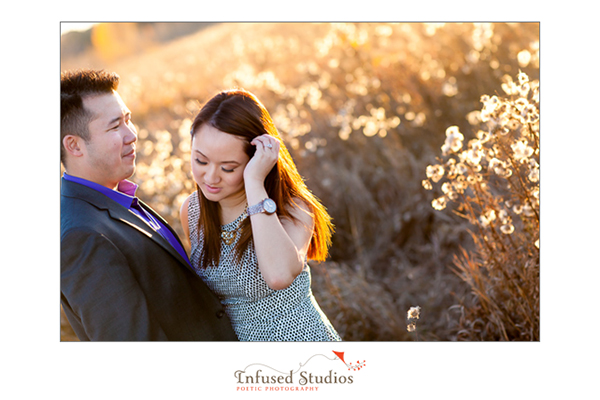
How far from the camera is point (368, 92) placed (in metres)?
5.78

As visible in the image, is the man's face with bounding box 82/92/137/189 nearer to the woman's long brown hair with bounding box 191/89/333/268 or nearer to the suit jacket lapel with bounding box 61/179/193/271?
the suit jacket lapel with bounding box 61/179/193/271

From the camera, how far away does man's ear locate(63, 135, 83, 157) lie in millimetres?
2027

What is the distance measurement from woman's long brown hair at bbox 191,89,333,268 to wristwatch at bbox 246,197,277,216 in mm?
182

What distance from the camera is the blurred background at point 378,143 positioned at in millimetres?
4012

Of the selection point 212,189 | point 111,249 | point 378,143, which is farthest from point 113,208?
point 378,143

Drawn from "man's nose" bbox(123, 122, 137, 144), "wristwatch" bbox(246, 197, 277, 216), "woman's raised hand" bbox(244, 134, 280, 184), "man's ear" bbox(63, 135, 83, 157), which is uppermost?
"man's nose" bbox(123, 122, 137, 144)

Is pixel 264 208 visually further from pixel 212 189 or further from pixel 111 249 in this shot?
pixel 111 249

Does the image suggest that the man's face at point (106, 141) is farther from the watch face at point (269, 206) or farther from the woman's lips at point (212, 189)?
the watch face at point (269, 206)

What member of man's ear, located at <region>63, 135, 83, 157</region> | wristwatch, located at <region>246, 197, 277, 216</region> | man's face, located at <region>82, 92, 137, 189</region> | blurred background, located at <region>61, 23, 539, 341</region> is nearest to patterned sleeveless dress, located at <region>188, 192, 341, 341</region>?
wristwatch, located at <region>246, 197, 277, 216</region>
